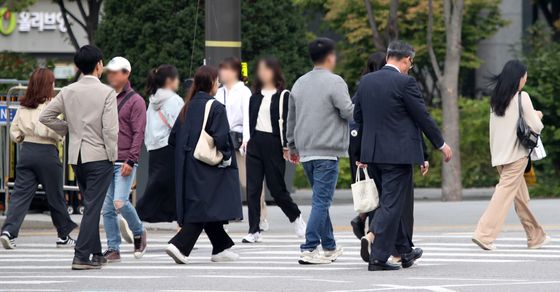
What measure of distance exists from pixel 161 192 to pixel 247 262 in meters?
1.51

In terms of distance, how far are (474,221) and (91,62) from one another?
650 cm

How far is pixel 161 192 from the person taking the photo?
13.8 m

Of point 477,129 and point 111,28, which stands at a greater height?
point 111,28

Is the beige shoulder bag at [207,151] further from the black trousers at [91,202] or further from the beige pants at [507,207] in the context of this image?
the beige pants at [507,207]

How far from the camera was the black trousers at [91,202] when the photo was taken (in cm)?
1203

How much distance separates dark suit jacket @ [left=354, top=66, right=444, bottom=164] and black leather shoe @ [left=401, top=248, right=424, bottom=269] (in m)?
0.84

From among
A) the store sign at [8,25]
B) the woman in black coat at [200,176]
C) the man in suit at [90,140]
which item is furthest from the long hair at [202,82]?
the store sign at [8,25]

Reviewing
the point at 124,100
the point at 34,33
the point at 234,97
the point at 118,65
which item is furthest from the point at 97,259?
the point at 34,33

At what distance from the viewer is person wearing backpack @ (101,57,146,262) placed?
1296cm

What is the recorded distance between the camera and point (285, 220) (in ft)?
57.5

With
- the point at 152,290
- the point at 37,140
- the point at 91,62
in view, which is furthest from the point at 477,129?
the point at 152,290

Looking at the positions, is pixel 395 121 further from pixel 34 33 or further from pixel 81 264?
pixel 34 33

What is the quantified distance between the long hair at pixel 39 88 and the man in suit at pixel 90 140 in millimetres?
1762

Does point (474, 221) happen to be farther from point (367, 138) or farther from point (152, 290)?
point (152, 290)
